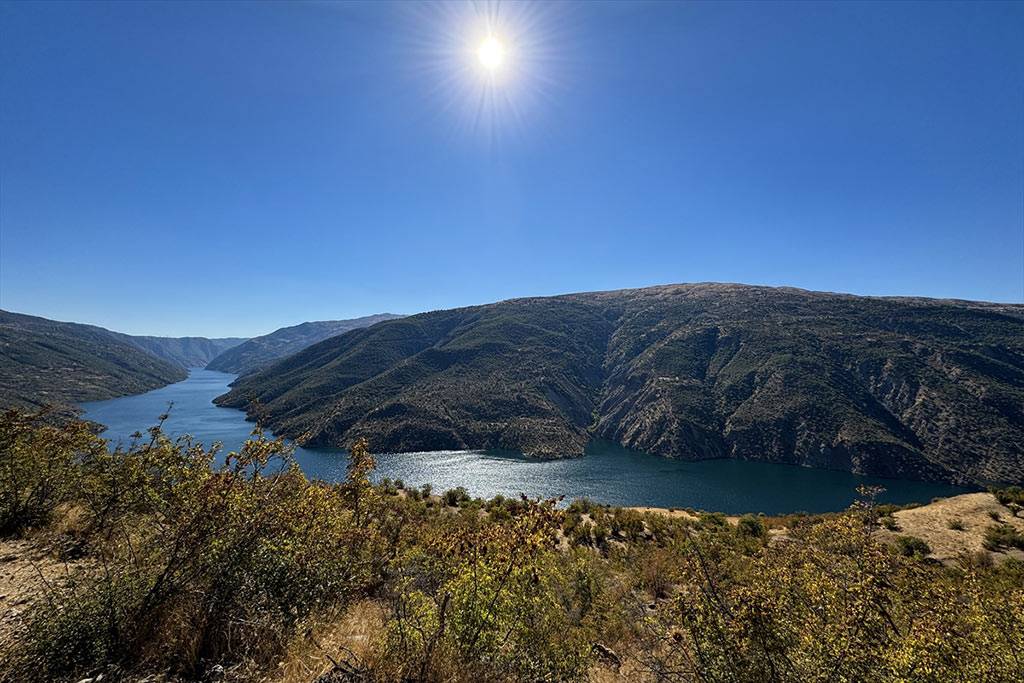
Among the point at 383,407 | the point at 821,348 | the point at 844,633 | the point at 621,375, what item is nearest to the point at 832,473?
the point at 821,348

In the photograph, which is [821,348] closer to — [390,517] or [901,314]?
[901,314]

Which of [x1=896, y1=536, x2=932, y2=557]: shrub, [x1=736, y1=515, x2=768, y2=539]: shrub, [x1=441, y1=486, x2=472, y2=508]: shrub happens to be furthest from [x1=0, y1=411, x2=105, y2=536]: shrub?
[x1=896, y1=536, x2=932, y2=557]: shrub

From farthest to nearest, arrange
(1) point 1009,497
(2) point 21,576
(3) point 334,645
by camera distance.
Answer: (1) point 1009,497 → (2) point 21,576 → (3) point 334,645

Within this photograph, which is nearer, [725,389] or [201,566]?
[201,566]

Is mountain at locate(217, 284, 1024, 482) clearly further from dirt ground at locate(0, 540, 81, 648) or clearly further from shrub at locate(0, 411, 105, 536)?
dirt ground at locate(0, 540, 81, 648)

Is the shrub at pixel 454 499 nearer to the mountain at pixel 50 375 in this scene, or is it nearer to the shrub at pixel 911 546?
the shrub at pixel 911 546

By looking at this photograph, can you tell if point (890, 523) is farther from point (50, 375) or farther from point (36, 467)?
point (50, 375)

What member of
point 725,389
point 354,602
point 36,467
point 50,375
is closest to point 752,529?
point 354,602
